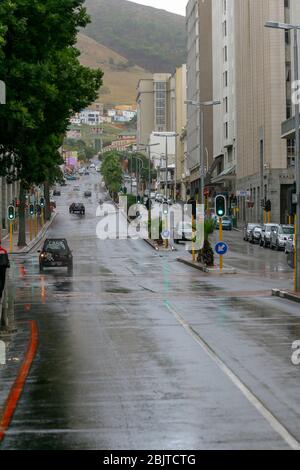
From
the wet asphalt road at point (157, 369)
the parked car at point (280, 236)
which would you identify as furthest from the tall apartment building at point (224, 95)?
the wet asphalt road at point (157, 369)

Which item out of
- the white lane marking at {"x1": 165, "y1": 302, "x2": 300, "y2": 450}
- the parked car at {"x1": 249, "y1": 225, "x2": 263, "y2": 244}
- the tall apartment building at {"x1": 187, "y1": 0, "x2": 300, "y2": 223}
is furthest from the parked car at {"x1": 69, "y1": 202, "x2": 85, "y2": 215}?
the white lane marking at {"x1": 165, "y1": 302, "x2": 300, "y2": 450}

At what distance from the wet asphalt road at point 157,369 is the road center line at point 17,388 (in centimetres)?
13

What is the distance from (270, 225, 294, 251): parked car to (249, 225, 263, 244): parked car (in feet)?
16.4

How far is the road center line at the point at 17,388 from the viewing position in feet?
34.8

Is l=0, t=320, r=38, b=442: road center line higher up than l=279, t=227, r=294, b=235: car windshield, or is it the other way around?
l=279, t=227, r=294, b=235: car windshield

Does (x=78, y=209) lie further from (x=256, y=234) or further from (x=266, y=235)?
(x=266, y=235)

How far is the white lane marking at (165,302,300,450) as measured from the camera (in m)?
9.49

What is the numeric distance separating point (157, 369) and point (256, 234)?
5551cm

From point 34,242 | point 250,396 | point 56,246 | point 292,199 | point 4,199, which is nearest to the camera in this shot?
point 250,396

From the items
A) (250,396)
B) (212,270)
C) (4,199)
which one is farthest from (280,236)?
(250,396)

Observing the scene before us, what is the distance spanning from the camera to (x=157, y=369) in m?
14.5

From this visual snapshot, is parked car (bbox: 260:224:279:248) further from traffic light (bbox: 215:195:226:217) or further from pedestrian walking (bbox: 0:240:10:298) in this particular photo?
pedestrian walking (bbox: 0:240:10:298)

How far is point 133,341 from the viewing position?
1811cm

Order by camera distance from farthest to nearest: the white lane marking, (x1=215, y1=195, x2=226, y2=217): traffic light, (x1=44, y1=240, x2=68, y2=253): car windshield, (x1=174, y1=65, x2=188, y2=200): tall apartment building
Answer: (x1=174, y1=65, x2=188, y2=200): tall apartment building, (x1=44, y1=240, x2=68, y2=253): car windshield, (x1=215, y1=195, x2=226, y2=217): traffic light, the white lane marking
